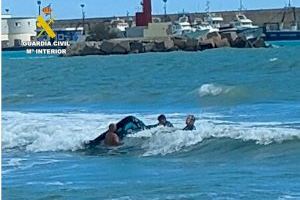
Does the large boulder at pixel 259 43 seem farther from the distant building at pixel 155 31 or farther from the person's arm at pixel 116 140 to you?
the person's arm at pixel 116 140

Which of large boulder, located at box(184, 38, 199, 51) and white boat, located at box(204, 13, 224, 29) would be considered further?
white boat, located at box(204, 13, 224, 29)

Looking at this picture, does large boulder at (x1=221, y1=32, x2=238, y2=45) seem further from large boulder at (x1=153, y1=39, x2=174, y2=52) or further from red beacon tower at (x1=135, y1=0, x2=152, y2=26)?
red beacon tower at (x1=135, y1=0, x2=152, y2=26)

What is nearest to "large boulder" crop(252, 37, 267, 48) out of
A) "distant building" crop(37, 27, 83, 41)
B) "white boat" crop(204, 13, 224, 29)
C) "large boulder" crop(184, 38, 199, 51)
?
"large boulder" crop(184, 38, 199, 51)

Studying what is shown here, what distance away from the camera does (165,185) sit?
9.89m

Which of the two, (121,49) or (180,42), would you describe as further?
(180,42)

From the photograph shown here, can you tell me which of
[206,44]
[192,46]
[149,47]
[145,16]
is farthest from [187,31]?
[149,47]

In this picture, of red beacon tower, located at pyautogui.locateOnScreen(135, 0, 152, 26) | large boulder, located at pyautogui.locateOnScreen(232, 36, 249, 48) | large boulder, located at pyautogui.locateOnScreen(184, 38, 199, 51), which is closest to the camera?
large boulder, located at pyautogui.locateOnScreen(184, 38, 199, 51)

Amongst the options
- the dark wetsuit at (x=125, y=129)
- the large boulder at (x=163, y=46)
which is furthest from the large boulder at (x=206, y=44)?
the dark wetsuit at (x=125, y=129)

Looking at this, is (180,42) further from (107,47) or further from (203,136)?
(203,136)

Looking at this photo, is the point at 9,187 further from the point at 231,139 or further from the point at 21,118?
the point at 21,118

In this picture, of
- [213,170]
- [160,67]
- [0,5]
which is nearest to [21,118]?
[213,170]

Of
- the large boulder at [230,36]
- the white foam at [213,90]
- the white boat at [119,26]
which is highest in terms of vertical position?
the white foam at [213,90]

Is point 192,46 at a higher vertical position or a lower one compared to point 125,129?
lower

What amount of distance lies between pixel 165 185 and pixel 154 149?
493cm
